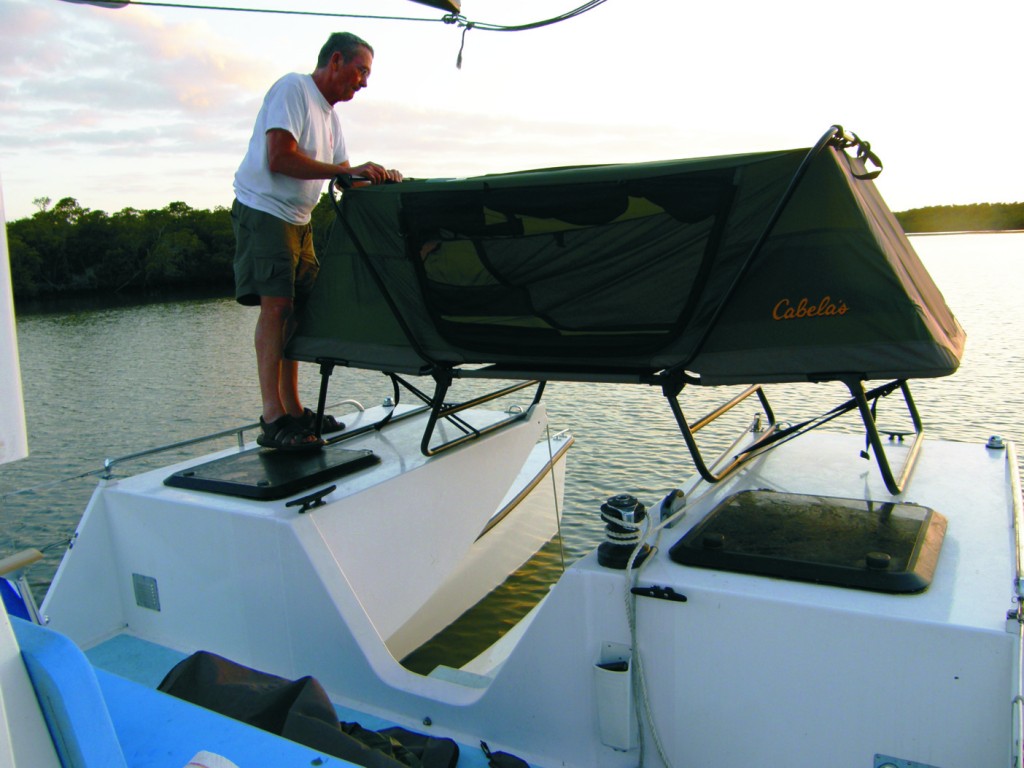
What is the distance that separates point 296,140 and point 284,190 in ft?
0.80

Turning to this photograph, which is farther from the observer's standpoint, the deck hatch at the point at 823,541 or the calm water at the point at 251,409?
the calm water at the point at 251,409

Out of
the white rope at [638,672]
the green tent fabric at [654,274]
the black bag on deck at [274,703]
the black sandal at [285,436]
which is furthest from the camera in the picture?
the black sandal at [285,436]

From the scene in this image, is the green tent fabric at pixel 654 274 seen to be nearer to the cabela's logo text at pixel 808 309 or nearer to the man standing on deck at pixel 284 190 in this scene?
the cabela's logo text at pixel 808 309

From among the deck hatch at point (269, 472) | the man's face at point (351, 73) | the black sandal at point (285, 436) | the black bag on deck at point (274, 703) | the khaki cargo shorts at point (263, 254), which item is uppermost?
the man's face at point (351, 73)

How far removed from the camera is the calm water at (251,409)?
8.59m

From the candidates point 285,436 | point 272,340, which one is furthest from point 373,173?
point 285,436

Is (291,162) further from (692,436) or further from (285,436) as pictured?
(692,436)

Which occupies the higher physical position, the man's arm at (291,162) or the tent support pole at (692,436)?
the man's arm at (291,162)

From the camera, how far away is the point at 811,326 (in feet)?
8.67

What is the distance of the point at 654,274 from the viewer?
112 inches

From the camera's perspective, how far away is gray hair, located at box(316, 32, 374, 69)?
12.4 feet

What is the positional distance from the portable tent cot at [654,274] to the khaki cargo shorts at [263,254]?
45cm

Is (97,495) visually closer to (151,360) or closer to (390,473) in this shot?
(390,473)

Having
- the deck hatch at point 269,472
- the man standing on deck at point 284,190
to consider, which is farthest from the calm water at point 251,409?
the man standing on deck at point 284,190
